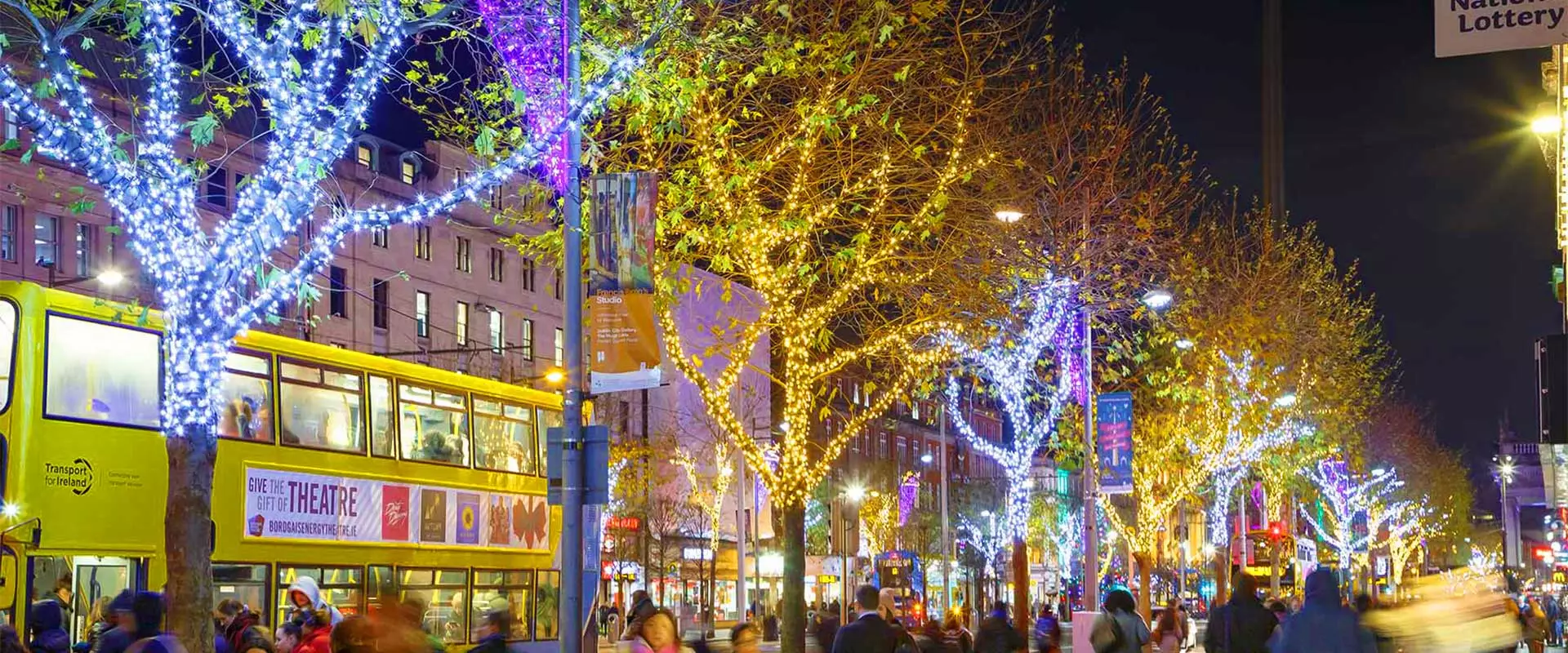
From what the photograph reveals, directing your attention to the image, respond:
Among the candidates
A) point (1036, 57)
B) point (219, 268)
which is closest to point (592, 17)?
point (219, 268)

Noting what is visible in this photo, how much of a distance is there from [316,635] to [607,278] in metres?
4.53

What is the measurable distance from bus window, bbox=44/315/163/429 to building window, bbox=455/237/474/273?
4467cm

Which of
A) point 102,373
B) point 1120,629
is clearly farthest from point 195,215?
point 1120,629

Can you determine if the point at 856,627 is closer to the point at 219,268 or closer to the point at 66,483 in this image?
the point at 219,268

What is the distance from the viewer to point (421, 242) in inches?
2373

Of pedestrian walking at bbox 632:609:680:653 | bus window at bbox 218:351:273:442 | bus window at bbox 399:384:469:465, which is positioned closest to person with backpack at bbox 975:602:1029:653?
pedestrian walking at bbox 632:609:680:653

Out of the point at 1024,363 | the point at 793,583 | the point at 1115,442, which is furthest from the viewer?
the point at 1024,363

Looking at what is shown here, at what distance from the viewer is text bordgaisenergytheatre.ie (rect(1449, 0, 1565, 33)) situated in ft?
36.0

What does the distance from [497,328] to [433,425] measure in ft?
141

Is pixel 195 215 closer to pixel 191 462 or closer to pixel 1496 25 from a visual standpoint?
pixel 191 462

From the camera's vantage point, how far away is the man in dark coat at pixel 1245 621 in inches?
637

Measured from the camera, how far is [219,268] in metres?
15.1

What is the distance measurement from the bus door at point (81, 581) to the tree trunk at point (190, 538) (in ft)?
7.01

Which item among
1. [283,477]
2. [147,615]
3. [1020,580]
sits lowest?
[1020,580]
